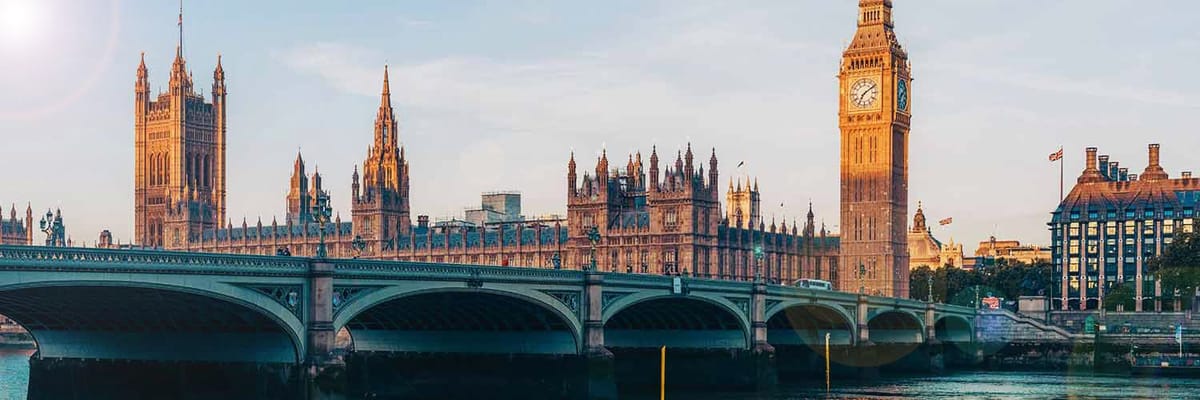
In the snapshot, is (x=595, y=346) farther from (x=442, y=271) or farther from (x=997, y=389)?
(x=997, y=389)

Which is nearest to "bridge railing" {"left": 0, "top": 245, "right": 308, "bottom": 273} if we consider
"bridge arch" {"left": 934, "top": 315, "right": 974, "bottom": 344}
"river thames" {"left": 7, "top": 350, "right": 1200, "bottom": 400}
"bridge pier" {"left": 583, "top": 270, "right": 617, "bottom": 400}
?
"bridge pier" {"left": 583, "top": 270, "right": 617, "bottom": 400}

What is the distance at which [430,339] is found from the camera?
90.6 meters

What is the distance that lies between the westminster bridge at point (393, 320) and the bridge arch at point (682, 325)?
11cm

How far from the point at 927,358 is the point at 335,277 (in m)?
79.3

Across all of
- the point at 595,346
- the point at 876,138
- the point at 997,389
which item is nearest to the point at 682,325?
the point at 997,389

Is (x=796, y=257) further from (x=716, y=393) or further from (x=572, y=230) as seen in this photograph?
(x=716, y=393)

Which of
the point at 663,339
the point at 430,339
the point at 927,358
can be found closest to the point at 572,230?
the point at 927,358

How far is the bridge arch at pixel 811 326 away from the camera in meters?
120

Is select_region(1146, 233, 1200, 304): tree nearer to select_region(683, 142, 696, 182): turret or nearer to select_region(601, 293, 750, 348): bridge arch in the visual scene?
select_region(683, 142, 696, 182): turret

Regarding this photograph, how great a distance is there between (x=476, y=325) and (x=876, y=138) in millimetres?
114308

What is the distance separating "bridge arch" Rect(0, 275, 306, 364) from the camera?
202 ft

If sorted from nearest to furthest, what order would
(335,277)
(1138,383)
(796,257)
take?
(335,277)
(1138,383)
(796,257)

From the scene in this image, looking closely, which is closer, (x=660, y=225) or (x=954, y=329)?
(x=954, y=329)

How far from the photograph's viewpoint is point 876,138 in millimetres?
197375
